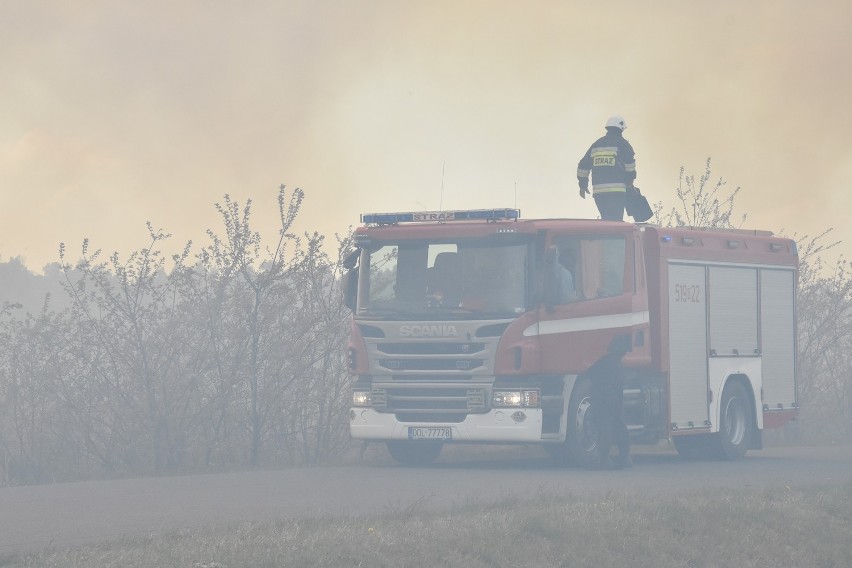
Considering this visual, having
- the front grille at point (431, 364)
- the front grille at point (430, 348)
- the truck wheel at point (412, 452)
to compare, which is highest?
the front grille at point (430, 348)

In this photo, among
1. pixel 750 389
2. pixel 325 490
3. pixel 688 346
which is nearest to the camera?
pixel 325 490

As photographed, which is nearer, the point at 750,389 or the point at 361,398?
the point at 361,398

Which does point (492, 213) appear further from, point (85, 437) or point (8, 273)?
point (8, 273)

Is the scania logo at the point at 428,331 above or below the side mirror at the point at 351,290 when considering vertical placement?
below

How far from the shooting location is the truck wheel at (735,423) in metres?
19.6

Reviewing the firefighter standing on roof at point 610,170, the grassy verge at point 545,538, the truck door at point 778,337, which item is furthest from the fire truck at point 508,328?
the grassy verge at point 545,538

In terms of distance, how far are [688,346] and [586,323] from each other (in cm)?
243

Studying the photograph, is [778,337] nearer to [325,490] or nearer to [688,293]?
[688,293]

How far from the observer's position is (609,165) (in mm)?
19031

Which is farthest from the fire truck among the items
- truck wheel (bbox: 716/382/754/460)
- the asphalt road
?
truck wheel (bbox: 716/382/754/460)

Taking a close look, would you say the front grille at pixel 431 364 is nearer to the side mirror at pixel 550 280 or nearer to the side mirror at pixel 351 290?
the side mirror at pixel 351 290

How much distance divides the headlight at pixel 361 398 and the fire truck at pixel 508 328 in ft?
0.05

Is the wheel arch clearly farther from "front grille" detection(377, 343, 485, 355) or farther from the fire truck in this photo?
"front grille" detection(377, 343, 485, 355)

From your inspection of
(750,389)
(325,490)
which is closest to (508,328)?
(325,490)
